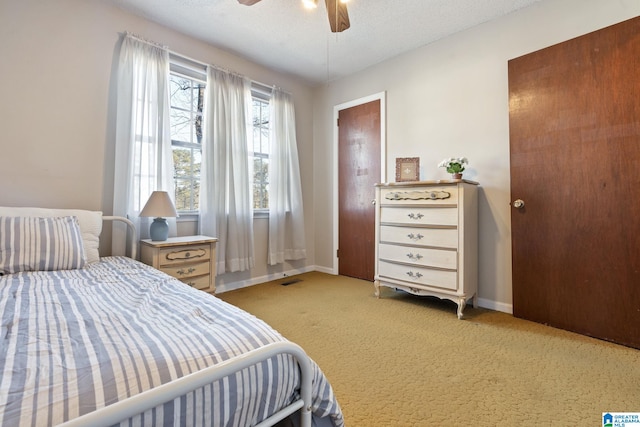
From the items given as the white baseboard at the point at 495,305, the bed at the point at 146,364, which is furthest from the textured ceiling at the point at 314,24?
the white baseboard at the point at 495,305

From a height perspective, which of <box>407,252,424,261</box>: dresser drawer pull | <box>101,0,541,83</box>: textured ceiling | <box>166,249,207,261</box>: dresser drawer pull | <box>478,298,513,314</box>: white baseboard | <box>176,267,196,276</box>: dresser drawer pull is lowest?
<box>478,298,513,314</box>: white baseboard

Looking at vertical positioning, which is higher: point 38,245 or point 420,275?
point 38,245

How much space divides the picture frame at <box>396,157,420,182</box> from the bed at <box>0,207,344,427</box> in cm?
223

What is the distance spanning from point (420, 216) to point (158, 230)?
2.22 meters

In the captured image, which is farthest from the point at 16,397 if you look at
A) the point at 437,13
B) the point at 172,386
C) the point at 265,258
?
the point at 437,13

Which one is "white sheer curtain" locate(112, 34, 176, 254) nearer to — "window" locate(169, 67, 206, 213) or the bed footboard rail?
"window" locate(169, 67, 206, 213)

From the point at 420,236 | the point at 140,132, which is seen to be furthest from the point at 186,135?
the point at 420,236

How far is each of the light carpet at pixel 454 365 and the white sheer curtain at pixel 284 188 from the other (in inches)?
43.3

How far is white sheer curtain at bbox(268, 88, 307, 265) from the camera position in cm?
356

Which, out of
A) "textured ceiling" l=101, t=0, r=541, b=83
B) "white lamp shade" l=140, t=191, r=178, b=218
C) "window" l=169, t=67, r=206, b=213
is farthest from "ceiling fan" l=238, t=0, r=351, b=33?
"white lamp shade" l=140, t=191, r=178, b=218

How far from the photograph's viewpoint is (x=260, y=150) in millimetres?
3527

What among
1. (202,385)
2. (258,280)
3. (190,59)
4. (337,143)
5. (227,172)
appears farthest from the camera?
(337,143)

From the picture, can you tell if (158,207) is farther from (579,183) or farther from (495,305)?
(579,183)

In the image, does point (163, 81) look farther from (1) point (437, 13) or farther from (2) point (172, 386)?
(2) point (172, 386)
